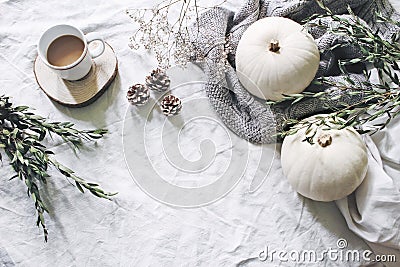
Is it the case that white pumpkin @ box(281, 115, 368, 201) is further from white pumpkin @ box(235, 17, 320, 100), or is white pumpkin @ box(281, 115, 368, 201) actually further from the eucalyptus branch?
the eucalyptus branch

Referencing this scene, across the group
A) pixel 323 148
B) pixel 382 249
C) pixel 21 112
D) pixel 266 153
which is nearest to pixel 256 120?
pixel 266 153

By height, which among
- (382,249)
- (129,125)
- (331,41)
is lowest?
(382,249)

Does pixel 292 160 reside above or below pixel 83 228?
above

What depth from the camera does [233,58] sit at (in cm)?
97

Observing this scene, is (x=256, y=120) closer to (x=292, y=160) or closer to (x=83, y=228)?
(x=292, y=160)

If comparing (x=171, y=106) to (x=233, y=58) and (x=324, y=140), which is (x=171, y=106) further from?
(x=324, y=140)

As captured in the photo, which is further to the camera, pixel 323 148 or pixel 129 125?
pixel 129 125

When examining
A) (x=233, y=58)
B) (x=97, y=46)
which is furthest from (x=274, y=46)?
(x=97, y=46)

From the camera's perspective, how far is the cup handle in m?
0.93

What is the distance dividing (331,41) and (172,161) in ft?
1.23

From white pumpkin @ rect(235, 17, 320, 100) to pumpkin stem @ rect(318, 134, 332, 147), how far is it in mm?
119

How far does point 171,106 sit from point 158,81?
59 millimetres

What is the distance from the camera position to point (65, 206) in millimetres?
875

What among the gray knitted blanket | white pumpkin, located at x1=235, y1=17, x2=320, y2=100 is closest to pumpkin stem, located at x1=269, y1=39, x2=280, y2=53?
white pumpkin, located at x1=235, y1=17, x2=320, y2=100
